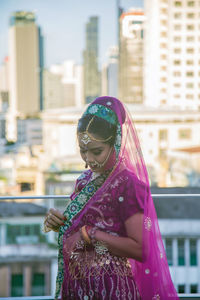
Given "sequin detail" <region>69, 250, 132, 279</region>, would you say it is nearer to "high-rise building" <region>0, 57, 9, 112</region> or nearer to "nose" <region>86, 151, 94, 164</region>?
"nose" <region>86, 151, 94, 164</region>

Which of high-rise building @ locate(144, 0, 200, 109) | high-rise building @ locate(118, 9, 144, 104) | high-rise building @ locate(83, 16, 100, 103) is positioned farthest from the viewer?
high-rise building @ locate(83, 16, 100, 103)

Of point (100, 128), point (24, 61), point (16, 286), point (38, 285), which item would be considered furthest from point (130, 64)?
point (100, 128)

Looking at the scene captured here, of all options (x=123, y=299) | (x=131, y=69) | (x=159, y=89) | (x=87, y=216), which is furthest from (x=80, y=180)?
(x=131, y=69)

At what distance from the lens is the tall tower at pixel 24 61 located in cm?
9281

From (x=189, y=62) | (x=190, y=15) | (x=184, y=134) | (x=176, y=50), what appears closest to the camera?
(x=184, y=134)

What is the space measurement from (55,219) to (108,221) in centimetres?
13

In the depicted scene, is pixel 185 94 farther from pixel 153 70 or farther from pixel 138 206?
pixel 138 206

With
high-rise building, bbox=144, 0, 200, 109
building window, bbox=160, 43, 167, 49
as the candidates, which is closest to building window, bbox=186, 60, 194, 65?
high-rise building, bbox=144, 0, 200, 109

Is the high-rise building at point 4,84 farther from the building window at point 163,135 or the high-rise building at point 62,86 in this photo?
the building window at point 163,135

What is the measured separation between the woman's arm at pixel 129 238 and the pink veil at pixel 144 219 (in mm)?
18

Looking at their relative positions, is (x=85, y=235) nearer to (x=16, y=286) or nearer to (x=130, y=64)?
(x=16, y=286)

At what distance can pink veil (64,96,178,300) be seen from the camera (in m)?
0.95

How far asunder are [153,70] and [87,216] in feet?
173

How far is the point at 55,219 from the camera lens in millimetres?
978
